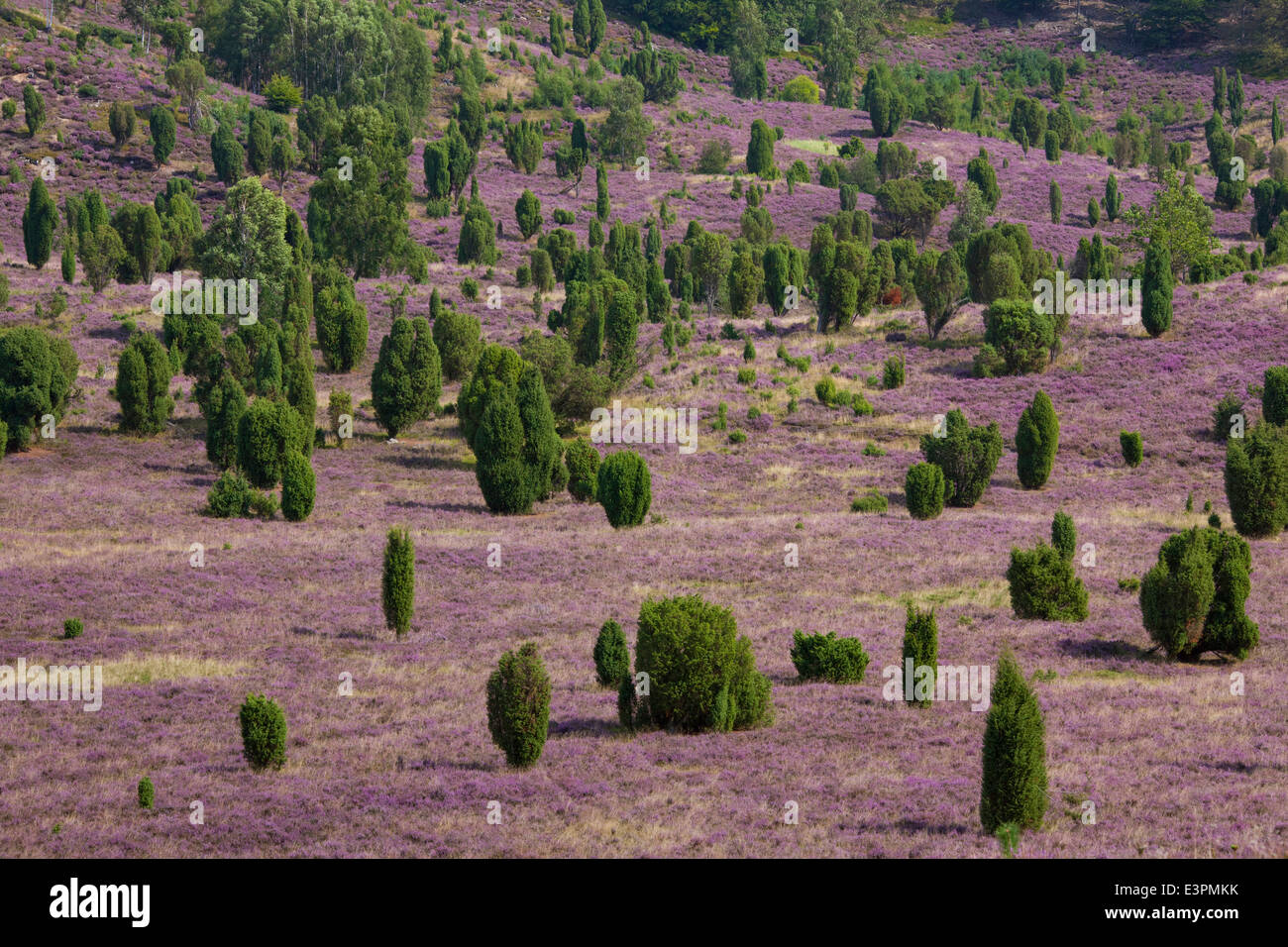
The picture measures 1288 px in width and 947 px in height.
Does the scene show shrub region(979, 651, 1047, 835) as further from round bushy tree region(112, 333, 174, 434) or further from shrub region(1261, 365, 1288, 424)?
round bushy tree region(112, 333, 174, 434)

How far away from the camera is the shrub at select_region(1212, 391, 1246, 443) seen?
51125 millimetres

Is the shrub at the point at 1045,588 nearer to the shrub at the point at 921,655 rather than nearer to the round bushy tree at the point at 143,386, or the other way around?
the shrub at the point at 921,655

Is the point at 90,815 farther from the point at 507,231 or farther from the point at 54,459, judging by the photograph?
the point at 507,231

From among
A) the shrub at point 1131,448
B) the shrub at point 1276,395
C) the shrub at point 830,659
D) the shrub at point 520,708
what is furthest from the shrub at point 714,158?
the shrub at point 520,708

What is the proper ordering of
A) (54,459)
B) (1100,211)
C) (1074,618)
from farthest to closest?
(1100,211) < (54,459) < (1074,618)

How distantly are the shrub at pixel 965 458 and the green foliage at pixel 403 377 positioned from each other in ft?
67.0

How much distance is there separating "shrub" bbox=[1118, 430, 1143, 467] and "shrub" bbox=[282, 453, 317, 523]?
3006cm

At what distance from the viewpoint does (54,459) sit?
154 ft

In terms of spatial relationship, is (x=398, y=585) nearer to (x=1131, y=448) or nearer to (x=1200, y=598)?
(x=1200, y=598)

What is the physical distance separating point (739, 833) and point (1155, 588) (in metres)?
13.7

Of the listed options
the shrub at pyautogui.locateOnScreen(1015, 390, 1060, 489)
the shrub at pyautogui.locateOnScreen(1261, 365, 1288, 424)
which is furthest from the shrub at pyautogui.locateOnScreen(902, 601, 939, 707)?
the shrub at pyautogui.locateOnScreen(1261, 365, 1288, 424)

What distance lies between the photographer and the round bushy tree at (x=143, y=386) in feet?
165

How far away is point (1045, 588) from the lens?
30.8 metres

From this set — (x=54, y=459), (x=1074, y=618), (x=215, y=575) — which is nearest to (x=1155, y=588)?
(x=1074, y=618)
